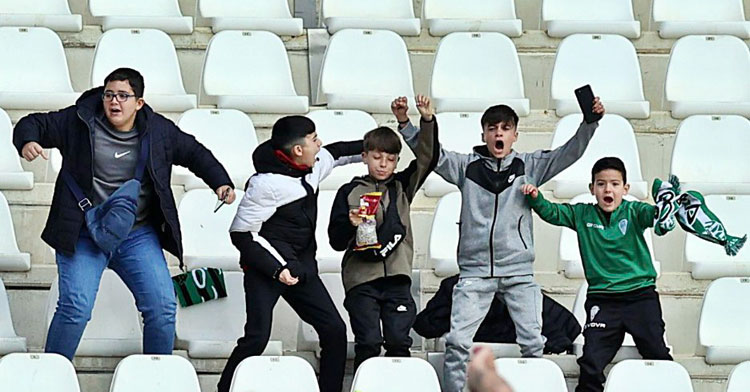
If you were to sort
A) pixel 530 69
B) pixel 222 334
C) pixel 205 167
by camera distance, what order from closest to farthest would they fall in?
pixel 205 167, pixel 222 334, pixel 530 69

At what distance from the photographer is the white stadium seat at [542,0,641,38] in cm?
825

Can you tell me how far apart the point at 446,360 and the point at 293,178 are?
0.85m

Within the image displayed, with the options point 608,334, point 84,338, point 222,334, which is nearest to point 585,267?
point 608,334

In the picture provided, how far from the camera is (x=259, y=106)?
7.46 metres

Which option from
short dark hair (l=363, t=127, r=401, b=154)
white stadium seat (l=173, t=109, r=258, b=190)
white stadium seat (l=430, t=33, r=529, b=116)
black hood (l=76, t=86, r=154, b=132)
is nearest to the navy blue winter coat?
black hood (l=76, t=86, r=154, b=132)

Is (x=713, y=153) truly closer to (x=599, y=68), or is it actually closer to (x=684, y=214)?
(x=599, y=68)

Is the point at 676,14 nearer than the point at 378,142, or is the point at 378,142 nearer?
the point at 378,142

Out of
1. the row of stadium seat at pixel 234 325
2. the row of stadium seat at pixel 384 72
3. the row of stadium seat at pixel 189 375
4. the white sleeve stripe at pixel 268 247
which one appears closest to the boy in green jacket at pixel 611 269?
the row of stadium seat at pixel 234 325

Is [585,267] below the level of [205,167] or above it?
below

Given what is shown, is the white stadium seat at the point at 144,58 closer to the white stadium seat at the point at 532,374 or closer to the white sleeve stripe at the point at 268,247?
the white sleeve stripe at the point at 268,247

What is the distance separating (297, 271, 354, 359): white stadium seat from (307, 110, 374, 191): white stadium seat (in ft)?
2.24

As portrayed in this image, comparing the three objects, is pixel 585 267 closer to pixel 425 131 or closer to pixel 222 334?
pixel 425 131

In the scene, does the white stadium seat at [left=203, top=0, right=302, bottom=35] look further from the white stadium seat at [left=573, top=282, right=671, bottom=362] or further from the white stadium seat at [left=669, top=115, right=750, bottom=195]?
the white stadium seat at [left=573, top=282, right=671, bottom=362]

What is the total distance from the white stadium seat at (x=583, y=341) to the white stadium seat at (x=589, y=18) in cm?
214
